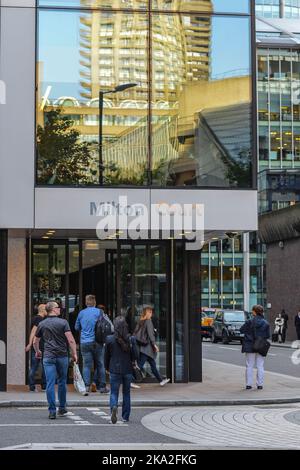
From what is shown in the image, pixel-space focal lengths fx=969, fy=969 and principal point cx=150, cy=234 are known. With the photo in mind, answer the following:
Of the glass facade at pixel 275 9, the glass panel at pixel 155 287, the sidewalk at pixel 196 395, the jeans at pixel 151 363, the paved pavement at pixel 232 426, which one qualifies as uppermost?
the glass facade at pixel 275 9

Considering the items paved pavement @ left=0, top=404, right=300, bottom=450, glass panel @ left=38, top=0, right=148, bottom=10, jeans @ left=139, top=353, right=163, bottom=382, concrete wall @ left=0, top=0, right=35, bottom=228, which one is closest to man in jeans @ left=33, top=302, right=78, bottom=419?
paved pavement @ left=0, top=404, right=300, bottom=450

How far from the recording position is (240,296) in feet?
315

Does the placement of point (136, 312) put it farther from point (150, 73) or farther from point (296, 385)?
point (150, 73)

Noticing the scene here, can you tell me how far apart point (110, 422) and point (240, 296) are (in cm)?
8251

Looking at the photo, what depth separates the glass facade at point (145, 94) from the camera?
1989 centimetres

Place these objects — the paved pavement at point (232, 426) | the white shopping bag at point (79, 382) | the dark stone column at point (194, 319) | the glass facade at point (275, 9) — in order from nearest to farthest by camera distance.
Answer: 1. the paved pavement at point (232, 426)
2. the white shopping bag at point (79, 382)
3. the dark stone column at point (194, 319)
4. the glass facade at point (275, 9)

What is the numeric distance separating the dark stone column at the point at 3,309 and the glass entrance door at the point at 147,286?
2.88 metres

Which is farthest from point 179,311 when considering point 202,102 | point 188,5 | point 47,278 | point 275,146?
point 275,146

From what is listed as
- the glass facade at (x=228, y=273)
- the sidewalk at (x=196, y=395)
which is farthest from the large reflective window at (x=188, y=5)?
the glass facade at (x=228, y=273)

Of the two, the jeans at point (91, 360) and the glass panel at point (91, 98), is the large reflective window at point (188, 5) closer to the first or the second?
the glass panel at point (91, 98)

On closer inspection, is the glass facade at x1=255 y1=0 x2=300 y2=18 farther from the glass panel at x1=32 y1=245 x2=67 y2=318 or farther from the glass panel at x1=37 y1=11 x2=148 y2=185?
the glass panel at x1=32 y1=245 x2=67 y2=318

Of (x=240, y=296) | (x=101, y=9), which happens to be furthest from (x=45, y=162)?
(x=240, y=296)

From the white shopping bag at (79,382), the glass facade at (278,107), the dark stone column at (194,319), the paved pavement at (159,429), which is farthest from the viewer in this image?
the glass facade at (278,107)

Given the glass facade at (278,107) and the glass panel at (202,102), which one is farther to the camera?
the glass facade at (278,107)
